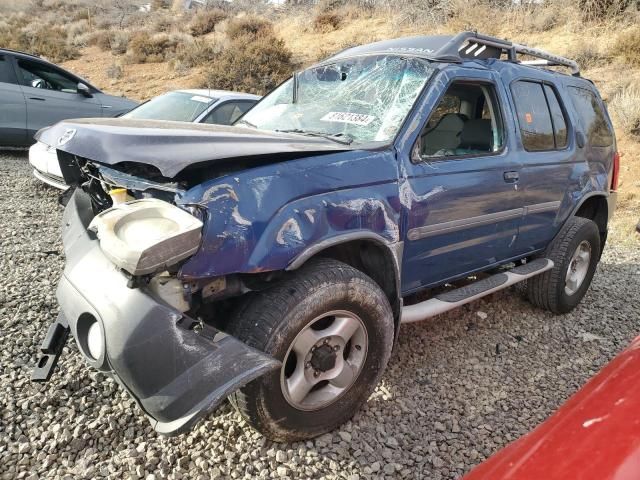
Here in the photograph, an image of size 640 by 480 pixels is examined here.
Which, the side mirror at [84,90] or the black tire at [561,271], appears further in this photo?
the side mirror at [84,90]

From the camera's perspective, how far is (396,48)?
10.8 feet

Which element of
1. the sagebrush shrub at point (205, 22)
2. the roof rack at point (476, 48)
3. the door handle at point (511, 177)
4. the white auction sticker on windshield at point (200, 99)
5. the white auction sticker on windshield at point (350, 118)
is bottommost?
the sagebrush shrub at point (205, 22)

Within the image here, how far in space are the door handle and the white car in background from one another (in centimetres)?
347

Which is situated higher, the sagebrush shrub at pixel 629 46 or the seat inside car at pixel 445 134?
the seat inside car at pixel 445 134

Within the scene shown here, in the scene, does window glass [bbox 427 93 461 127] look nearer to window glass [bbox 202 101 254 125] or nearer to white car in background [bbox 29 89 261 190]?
white car in background [bbox 29 89 261 190]

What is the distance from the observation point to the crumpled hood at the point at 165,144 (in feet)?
6.62

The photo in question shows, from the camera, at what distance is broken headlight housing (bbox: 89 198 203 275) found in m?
1.79

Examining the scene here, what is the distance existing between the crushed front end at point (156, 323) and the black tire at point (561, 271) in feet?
9.76

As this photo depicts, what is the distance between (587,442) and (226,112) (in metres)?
5.80

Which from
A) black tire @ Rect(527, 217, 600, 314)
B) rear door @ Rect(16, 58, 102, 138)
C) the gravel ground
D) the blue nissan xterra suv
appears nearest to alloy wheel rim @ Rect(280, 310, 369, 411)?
the blue nissan xterra suv

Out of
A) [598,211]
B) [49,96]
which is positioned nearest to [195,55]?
[49,96]

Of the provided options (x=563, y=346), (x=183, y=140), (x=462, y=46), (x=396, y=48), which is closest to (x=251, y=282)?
(x=183, y=140)

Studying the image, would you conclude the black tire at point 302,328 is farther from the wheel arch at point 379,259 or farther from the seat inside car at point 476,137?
the seat inside car at point 476,137

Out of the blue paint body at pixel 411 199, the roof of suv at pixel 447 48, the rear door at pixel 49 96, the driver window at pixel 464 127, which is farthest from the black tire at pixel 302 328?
the rear door at pixel 49 96
